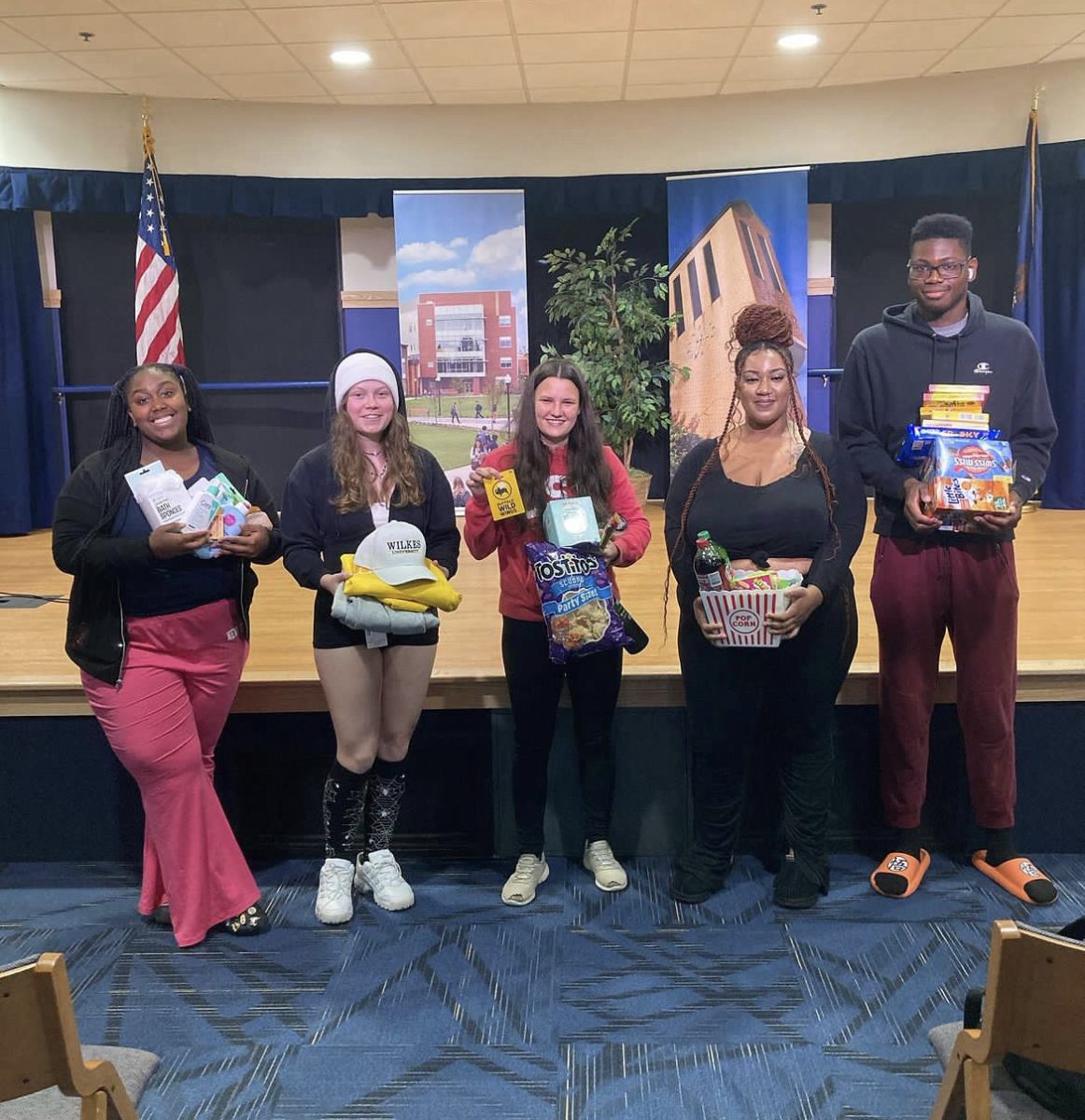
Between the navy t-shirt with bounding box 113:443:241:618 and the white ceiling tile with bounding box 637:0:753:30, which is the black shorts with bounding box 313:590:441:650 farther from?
the white ceiling tile with bounding box 637:0:753:30

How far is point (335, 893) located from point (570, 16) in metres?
4.83

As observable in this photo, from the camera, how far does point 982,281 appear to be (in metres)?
7.05

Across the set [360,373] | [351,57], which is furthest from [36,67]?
[360,373]

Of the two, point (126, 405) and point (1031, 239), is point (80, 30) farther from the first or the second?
point (1031, 239)

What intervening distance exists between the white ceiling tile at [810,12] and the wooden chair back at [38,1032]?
18.4ft

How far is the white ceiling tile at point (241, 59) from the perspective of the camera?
5828 millimetres

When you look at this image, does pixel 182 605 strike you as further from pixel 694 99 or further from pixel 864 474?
pixel 694 99

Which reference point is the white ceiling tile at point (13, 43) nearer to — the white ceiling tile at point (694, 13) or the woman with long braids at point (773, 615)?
the white ceiling tile at point (694, 13)

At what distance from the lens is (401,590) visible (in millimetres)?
2170

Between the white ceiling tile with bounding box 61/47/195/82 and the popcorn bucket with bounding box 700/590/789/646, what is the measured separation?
5372mm

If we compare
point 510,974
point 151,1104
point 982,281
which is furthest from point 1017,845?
point 982,281

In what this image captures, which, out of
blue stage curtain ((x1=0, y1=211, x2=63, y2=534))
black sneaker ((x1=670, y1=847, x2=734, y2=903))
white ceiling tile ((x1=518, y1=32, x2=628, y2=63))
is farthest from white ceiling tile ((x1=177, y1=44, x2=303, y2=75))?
black sneaker ((x1=670, y1=847, x2=734, y2=903))

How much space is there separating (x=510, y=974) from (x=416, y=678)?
0.68 metres

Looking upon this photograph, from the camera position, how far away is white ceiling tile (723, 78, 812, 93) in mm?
6578
